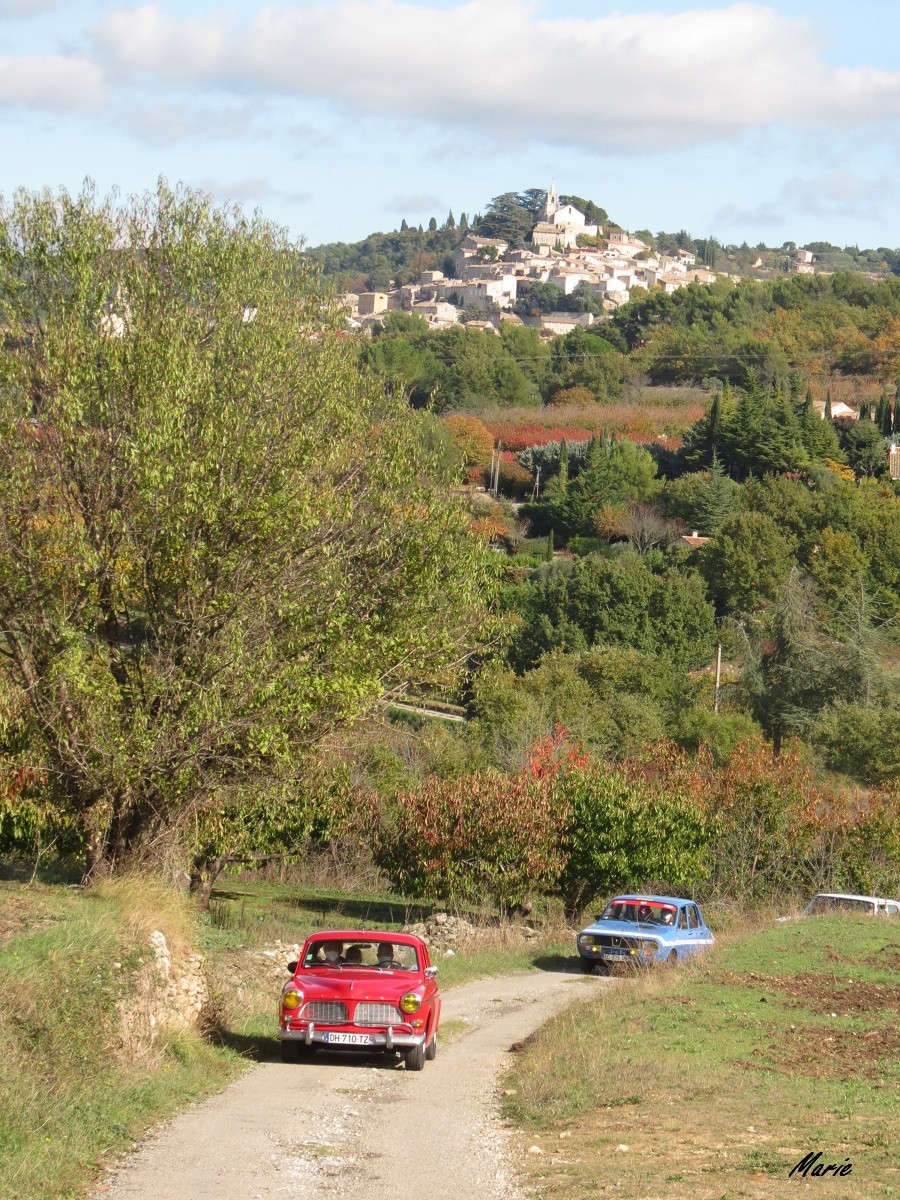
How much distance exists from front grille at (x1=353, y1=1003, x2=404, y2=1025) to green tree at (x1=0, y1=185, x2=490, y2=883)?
555 centimetres

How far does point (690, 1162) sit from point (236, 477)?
11.6 metres

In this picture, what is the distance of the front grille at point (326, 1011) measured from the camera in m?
13.4

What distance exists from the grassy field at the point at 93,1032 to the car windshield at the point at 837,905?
54.5 feet

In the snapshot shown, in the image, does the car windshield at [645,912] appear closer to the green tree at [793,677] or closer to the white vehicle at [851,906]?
the white vehicle at [851,906]

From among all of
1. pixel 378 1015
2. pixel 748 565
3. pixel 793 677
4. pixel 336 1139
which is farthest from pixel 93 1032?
pixel 748 565

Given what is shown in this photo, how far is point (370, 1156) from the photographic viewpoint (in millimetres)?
9805

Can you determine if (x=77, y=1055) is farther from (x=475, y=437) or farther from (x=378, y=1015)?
(x=475, y=437)

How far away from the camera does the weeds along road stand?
8.85 m

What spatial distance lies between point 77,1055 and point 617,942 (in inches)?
553

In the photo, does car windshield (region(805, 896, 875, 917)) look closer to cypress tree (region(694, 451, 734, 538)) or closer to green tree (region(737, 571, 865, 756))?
green tree (region(737, 571, 865, 756))

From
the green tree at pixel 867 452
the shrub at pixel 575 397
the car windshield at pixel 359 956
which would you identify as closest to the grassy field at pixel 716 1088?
the car windshield at pixel 359 956

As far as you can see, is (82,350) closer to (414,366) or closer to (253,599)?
(253,599)

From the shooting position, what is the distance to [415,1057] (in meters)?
13.7

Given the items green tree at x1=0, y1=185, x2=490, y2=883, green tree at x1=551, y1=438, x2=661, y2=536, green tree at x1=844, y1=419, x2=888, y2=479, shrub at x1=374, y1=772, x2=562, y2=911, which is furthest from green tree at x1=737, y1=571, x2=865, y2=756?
green tree at x1=0, y1=185, x2=490, y2=883
